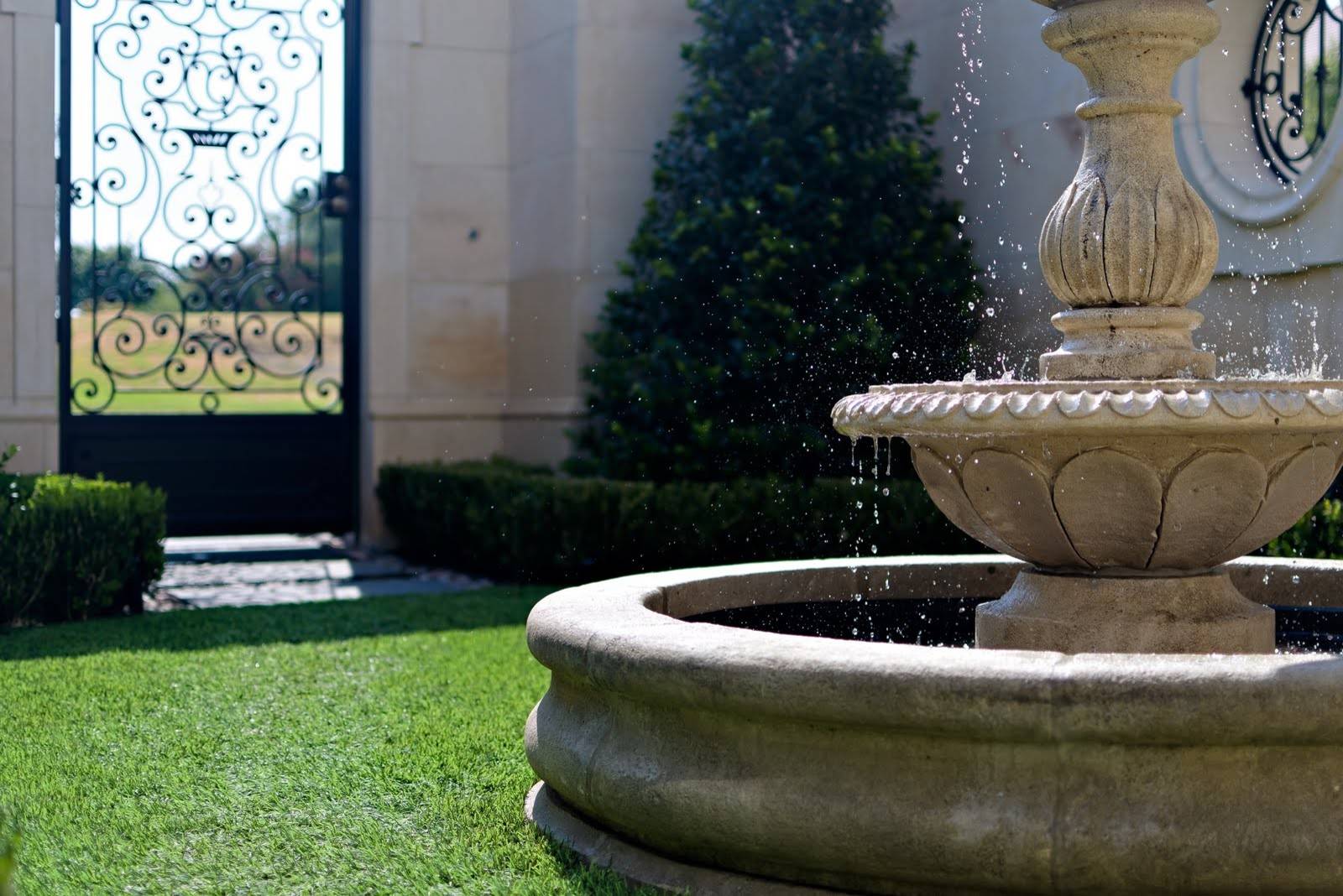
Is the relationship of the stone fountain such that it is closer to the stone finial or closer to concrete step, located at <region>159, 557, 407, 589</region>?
the stone finial

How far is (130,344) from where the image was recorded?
9.90 meters

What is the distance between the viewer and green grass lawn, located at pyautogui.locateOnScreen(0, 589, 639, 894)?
340 centimetres

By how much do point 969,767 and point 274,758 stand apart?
2536mm

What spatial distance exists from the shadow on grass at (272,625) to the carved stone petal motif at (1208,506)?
4246mm

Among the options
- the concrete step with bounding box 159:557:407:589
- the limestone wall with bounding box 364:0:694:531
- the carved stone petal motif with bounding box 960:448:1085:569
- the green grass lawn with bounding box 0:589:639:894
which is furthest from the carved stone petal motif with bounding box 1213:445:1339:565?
the concrete step with bounding box 159:557:407:589

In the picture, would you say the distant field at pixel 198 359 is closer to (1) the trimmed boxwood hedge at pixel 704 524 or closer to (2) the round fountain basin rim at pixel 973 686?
(1) the trimmed boxwood hedge at pixel 704 524

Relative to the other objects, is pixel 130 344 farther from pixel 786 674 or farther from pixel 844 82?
pixel 786 674

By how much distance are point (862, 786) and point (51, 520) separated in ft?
18.6

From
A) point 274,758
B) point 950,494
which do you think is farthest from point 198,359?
point 950,494

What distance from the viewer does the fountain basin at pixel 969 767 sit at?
2.65 meters

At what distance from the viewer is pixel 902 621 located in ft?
16.4

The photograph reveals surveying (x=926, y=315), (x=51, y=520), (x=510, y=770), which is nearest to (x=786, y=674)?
(x=510, y=770)

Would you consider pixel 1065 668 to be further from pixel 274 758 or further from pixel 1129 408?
pixel 274 758

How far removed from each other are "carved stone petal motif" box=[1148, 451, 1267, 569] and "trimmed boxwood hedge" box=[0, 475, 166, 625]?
5.63 metres
